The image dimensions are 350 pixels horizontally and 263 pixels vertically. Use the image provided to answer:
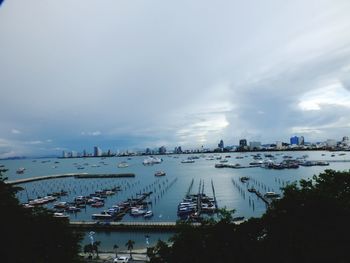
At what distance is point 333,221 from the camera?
28.6 feet

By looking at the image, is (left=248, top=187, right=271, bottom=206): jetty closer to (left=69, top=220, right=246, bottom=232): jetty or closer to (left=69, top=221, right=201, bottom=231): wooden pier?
(left=69, top=220, right=246, bottom=232): jetty

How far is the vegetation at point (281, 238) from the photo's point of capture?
8.13m

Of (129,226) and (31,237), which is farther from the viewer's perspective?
(129,226)

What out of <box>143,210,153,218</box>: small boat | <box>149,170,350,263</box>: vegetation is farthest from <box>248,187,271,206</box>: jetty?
<box>149,170,350,263</box>: vegetation

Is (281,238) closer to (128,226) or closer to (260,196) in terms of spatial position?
(128,226)

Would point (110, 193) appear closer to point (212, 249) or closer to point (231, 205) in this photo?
point (231, 205)

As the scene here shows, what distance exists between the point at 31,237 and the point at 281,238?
7.54 metres

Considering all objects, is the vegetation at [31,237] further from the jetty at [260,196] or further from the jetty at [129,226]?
the jetty at [260,196]

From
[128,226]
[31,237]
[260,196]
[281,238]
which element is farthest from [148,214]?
[281,238]

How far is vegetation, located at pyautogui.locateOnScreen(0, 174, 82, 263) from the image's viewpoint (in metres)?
8.22

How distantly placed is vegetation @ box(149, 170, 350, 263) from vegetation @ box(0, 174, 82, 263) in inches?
134

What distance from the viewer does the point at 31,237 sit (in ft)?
30.8

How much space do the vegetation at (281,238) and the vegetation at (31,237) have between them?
3.41 meters

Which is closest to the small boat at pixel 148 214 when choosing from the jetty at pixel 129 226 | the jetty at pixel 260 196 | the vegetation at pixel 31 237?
the jetty at pixel 129 226
